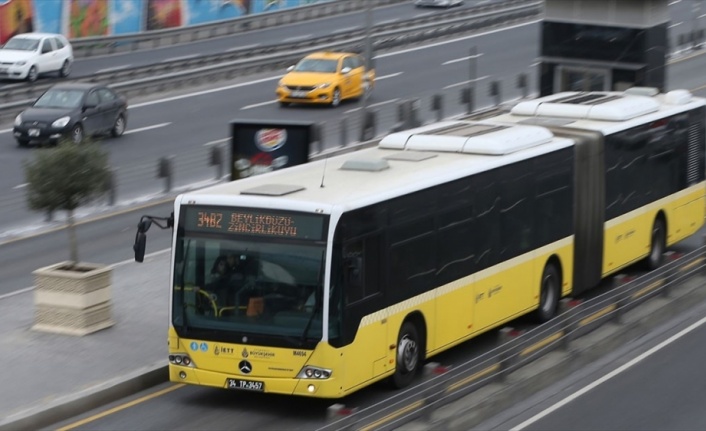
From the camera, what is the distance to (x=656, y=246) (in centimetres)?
2247

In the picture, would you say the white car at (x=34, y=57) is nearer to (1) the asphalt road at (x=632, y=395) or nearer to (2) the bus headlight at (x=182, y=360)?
(1) the asphalt road at (x=632, y=395)

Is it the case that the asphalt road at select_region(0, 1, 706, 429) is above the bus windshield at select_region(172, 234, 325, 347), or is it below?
below

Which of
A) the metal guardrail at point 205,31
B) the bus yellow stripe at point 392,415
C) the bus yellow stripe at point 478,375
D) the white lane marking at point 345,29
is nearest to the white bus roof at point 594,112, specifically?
the bus yellow stripe at point 478,375

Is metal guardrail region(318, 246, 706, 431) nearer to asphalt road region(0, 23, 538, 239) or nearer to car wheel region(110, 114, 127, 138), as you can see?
asphalt road region(0, 23, 538, 239)

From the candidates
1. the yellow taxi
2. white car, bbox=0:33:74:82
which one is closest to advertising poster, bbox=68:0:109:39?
white car, bbox=0:33:74:82

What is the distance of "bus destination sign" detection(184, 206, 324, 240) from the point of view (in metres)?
14.1

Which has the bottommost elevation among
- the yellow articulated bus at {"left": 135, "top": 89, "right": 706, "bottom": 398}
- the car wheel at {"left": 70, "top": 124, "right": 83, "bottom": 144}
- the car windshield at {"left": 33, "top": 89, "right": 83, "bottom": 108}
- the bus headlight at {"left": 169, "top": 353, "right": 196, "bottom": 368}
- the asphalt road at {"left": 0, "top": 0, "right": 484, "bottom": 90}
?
the asphalt road at {"left": 0, "top": 0, "right": 484, "bottom": 90}

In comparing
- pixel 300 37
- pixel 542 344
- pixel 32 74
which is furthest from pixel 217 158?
pixel 300 37

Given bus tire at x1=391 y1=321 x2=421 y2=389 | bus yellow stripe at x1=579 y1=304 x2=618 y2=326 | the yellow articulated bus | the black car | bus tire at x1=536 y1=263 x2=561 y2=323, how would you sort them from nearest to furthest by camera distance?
the yellow articulated bus → bus tire at x1=391 y1=321 x2=421 y2=389 → bus yellow stripe at x1=579 y1=304 x2=618 y2=326 → bus tire at x1=536 y1=263 x2=561 y2=323 → the black car

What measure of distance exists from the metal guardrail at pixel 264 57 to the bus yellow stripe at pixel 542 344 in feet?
88.4

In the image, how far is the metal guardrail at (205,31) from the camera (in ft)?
189

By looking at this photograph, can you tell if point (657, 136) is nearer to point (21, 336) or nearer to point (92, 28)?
point (21, 336)

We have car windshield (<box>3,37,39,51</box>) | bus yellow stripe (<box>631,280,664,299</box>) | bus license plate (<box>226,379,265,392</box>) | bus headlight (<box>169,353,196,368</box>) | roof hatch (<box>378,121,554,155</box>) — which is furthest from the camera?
Result: car windshield (<box>3,37,39,51</box>)

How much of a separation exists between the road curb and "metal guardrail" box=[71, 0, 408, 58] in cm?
3727
